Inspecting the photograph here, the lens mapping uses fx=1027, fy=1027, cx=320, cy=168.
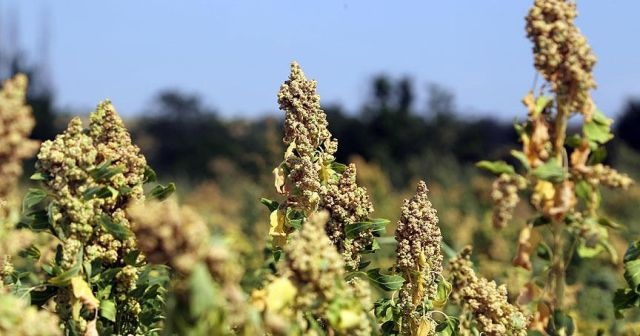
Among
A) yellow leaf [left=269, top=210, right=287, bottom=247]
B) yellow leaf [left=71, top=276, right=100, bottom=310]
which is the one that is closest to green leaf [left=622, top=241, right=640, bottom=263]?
yellow leaf [left=269, top=210, right=287, bottom=247]

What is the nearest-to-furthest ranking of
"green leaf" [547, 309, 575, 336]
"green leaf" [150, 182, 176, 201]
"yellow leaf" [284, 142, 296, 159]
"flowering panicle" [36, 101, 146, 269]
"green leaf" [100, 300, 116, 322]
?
"green leaf" [547, 309, 575, 336]
"flowering panicle" [36, 101, 146, 269]
"green leaf" [100, 300, 116, 322]
"green leaf" [150, 182, 176, 201]
"yellow leaf" [284, 142, 296, 159]

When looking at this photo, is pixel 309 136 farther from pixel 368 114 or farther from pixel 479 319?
pixel 368 114

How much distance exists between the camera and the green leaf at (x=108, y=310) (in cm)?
207

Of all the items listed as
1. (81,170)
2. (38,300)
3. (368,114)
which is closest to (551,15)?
(81,170)

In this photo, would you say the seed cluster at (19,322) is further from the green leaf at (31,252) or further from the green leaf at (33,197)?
the green leaf at (31,252)

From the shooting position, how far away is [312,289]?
1477mm

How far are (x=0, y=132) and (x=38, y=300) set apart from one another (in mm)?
714

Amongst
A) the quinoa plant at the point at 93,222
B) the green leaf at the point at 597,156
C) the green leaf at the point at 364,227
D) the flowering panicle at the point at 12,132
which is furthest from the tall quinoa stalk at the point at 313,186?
the flowering panicle at the point at 12,132

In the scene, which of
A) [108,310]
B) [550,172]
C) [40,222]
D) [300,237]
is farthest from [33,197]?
[550,172]

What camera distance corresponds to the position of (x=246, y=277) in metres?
4.28

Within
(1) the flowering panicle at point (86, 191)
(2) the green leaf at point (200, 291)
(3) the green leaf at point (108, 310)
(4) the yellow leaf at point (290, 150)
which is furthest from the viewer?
(4) the yellow leaf at point (290, 150)

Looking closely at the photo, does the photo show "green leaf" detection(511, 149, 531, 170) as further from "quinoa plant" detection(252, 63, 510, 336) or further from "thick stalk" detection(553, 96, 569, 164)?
"quinoa plant" detection(252, 63, 510, 336)

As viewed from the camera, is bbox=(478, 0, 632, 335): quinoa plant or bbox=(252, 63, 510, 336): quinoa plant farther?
bbox=(252, 63, 510, 336): quinoa plant

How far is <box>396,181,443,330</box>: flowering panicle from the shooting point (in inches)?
87.0
